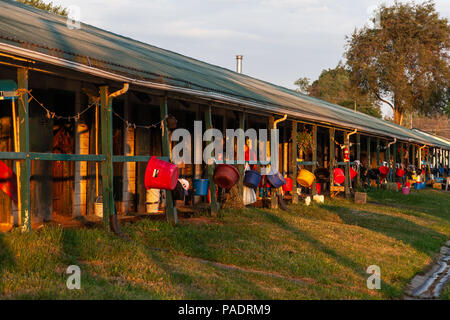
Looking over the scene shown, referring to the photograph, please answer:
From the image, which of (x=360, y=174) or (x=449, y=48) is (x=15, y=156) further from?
(x=449, y=48)

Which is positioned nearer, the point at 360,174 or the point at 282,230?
the point at 282,230

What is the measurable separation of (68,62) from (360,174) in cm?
1683

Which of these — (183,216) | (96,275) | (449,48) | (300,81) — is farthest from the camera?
(300,81)

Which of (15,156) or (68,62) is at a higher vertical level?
(68,62)

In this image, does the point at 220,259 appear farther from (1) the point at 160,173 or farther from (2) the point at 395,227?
(2) the point at 395,227

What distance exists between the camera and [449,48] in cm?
5291

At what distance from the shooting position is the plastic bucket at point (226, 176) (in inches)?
418

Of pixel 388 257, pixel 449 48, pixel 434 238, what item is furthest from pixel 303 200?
pixel 449 48

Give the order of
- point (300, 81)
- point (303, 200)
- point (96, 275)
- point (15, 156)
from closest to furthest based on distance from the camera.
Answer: point (96, 275) < point (15, 156) < point (303, 200) < point (300, 81)

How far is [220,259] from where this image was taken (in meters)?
7.32

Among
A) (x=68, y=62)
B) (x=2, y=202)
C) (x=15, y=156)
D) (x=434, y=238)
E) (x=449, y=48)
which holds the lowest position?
(x=434, y=238)

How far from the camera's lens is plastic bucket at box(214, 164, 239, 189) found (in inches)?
418
